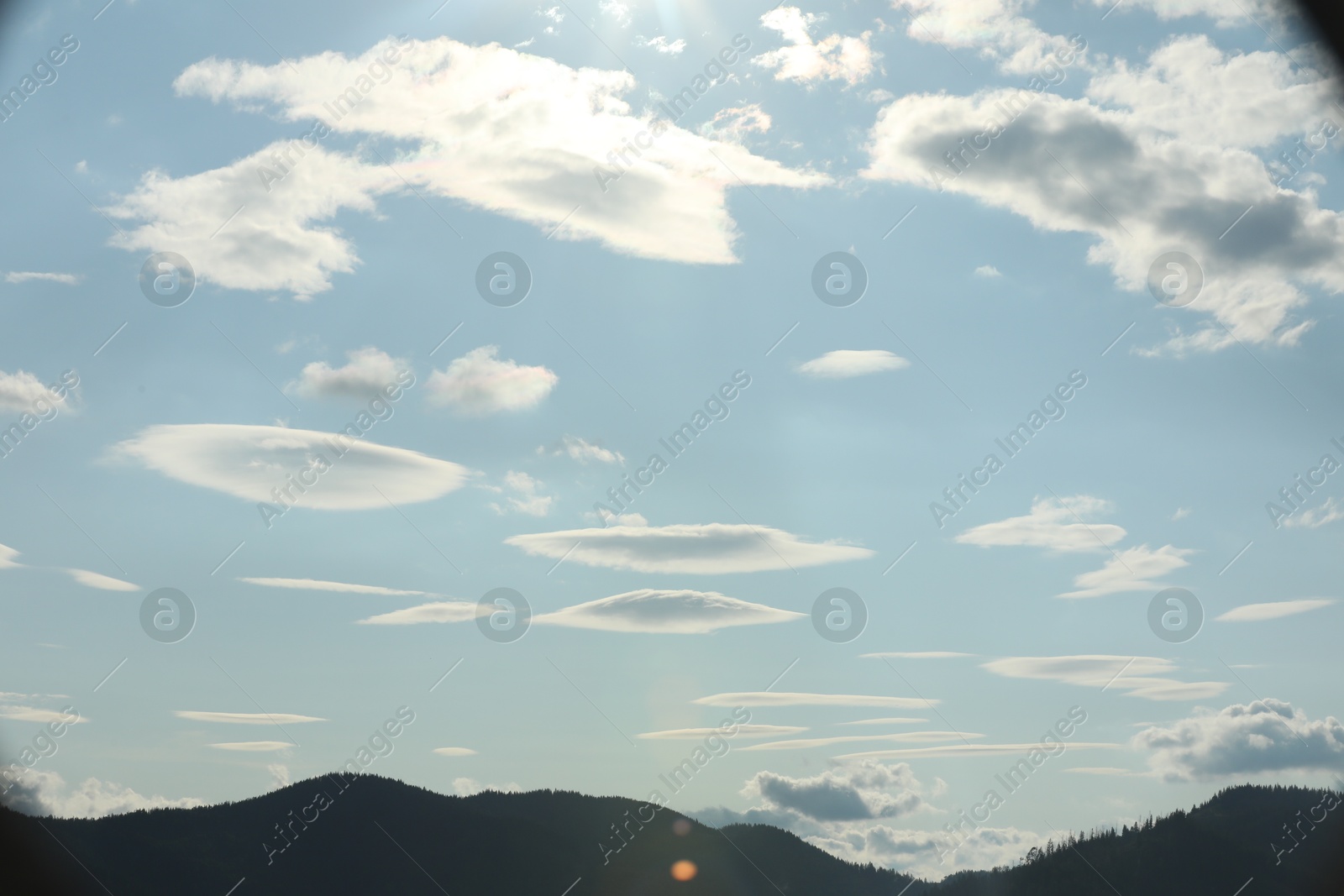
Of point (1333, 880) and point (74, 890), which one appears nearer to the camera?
point (1333, 880)

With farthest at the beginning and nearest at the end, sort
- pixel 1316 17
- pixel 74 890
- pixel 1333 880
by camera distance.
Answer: pixel 74 890, pixel 1333 880, pixel 1316 17

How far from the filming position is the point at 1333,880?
7712 centimetres

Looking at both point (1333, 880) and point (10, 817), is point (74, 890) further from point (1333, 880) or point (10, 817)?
point (1333, 880)

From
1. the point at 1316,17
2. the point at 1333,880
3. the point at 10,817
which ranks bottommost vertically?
the point at 10,817

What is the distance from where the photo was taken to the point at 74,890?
180 metres

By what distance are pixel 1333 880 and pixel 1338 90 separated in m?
85.8

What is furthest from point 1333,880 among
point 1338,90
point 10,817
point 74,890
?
point 74,890

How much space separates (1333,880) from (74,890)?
20270 centimetres

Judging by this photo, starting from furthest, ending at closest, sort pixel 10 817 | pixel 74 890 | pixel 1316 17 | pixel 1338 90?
pixel 74 890
pixel 10 817
pixel 1338 90
pixel 1316 17

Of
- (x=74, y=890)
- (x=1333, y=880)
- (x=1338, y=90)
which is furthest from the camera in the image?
(x=74, y=890)

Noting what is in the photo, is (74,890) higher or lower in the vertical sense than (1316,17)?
lower

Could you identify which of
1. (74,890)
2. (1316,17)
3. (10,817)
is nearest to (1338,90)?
(1316,17)

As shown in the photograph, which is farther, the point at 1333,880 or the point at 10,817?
the point at 10,817

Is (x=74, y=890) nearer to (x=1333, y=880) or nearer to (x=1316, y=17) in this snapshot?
(x=1333, y=880)
